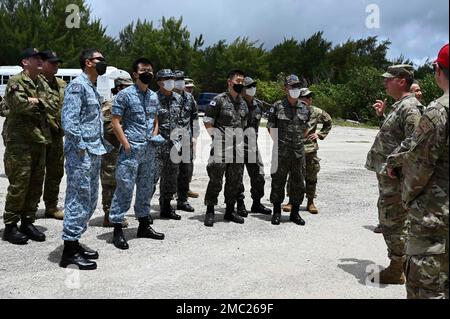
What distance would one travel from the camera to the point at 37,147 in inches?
209

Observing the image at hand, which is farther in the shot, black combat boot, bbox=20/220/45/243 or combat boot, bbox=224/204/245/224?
combat boot, bbox=224/204/245/224

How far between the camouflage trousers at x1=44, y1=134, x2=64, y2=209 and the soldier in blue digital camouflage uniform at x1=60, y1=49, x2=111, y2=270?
1.69 m

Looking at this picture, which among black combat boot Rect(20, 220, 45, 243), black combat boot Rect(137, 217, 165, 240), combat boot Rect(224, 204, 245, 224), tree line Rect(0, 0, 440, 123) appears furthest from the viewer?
tree line Rect(0, 0, 440, 123)

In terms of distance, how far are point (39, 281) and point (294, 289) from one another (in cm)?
214

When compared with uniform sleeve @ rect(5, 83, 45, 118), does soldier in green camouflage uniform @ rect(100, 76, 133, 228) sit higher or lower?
lower

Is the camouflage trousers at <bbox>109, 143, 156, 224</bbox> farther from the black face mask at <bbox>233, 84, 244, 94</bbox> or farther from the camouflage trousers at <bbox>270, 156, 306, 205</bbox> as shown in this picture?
the camouflage trousers at <bbox>270, 156, 306, 205</bbox>

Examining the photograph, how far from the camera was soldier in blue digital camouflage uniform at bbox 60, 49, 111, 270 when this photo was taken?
171 inches

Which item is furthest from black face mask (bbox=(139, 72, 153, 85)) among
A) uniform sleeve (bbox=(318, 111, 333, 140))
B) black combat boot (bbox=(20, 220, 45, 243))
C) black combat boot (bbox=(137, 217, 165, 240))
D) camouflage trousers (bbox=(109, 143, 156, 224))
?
uniform sleeve (bbox=(318, 111, 333, 140))

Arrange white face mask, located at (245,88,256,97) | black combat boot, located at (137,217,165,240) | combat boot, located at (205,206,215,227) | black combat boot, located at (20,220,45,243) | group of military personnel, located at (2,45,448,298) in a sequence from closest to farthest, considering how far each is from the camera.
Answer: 1. group of military personnel, located at (2,45,448,298)
2. black combat boot, located at (20,220,45,243)
3. black combat boot, located at (137,217,165,240)
4. combat boot, located at (205,206,215,227)
5. white face mask, located at (245,88,256,97)

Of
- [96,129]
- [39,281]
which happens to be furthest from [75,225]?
[96,129]

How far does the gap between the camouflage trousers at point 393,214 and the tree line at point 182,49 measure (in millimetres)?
A: 36691

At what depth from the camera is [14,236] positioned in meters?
5.09

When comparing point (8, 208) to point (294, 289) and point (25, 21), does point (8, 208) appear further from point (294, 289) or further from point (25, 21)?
point (25, 21)

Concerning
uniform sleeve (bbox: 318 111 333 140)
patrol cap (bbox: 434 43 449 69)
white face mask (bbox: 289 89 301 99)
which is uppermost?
white face mask (bbox: 289 89 301 99)
